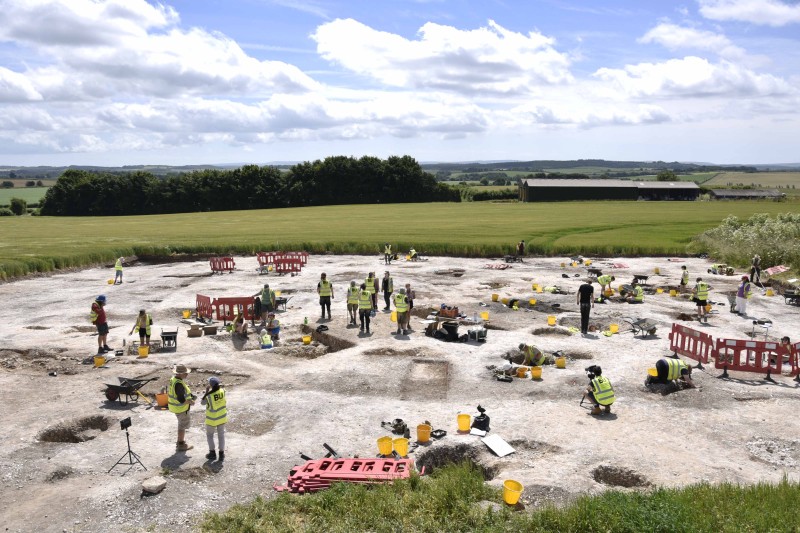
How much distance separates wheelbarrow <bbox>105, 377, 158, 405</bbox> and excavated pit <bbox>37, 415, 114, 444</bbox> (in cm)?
80

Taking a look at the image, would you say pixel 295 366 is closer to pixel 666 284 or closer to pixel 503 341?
pixel 503 341

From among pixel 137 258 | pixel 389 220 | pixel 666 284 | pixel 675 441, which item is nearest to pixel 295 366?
pixel 675 441

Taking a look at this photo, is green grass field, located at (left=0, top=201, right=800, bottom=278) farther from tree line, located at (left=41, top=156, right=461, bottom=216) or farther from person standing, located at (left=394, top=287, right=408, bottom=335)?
tree line, located at (left=41, top=156, right=461, bottom=216)

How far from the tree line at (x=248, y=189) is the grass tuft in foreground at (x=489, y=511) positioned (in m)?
103

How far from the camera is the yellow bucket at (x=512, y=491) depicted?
10492 mm

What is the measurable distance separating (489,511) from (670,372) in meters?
8.98

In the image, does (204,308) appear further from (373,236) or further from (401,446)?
(373,236)

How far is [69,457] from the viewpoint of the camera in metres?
12.9

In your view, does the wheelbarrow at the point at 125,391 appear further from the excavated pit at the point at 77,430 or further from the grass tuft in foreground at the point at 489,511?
the grass tuft in foreground at the point at 489,511

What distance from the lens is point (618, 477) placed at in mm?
11930

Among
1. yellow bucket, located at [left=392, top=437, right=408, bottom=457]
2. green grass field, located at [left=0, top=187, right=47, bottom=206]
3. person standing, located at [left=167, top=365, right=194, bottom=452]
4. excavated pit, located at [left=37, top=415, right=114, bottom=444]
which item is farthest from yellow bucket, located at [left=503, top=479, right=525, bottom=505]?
green grass field, located at [left=0, top=187, right=47, bottom=206]

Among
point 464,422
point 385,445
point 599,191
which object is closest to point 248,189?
point 599,191

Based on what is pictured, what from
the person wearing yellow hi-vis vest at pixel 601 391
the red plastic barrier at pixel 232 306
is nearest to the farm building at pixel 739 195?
the red plastic barrier at pixel 232 306

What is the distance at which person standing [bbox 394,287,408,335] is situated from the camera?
2225 centimetres
